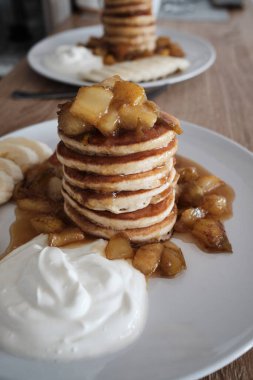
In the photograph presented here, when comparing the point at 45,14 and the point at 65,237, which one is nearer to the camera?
the point at 65,237

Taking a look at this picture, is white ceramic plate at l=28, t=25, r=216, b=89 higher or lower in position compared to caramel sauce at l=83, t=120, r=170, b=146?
lower

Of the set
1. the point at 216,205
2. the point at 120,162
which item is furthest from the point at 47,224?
the point at 216,205

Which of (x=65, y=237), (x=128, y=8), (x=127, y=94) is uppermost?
(x=127, y=94)

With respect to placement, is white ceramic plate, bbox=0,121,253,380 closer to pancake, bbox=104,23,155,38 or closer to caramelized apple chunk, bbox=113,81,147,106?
caramelized apple chunk, bbox=113,81,147,106

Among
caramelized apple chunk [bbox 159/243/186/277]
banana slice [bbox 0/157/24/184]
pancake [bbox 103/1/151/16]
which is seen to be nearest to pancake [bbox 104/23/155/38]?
pancake [bbox 103/1/151/16]

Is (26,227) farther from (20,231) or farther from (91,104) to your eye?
(91,104)

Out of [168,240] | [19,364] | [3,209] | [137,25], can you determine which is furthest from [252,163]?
[137,25]
